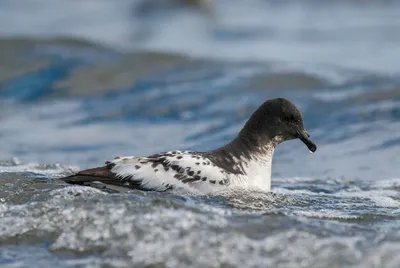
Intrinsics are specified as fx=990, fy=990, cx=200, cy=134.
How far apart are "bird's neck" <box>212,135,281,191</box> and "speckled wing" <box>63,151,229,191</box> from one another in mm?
220

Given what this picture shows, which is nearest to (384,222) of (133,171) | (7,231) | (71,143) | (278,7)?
(133,171)

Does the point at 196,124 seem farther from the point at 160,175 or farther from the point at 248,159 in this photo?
the point at 160,175

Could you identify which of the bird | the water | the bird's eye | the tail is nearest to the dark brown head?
the bird's eye

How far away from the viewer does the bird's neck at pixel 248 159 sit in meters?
8.63

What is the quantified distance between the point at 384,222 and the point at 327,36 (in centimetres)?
1499

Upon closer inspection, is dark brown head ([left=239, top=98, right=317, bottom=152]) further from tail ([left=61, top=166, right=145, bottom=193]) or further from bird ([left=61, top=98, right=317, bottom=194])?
tail ([left=61, top=166, right=145, bottom=193])

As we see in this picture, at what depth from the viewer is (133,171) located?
27.4 ft

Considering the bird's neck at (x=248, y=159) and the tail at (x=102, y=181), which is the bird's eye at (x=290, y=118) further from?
the tail at (x=102, y=181)

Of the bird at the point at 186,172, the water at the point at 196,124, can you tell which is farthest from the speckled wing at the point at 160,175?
the water at the point at 196,124

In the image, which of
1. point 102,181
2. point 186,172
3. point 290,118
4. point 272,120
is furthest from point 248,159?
point 102,181

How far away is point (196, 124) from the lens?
598 inches

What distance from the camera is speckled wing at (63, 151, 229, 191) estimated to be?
8312 mm

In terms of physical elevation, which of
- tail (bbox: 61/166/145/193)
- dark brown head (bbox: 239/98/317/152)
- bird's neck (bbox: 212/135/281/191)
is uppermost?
dark brown head (bbox: 239/98/317/152)

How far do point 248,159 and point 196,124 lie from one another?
6.35m
